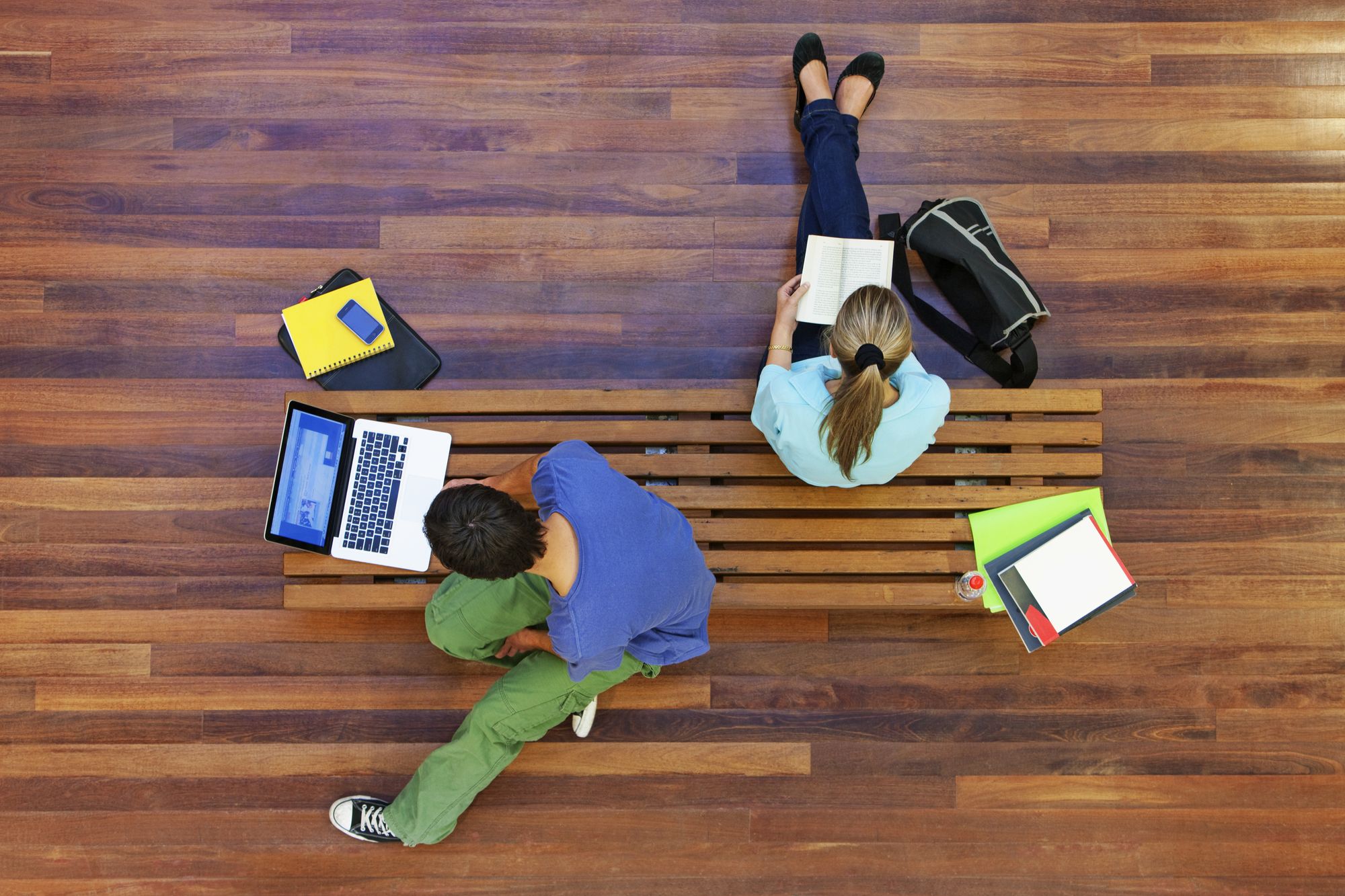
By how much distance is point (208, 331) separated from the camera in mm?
2500

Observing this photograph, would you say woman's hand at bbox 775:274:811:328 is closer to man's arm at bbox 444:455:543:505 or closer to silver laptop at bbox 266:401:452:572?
man's arm at bbox 444:455:543:505

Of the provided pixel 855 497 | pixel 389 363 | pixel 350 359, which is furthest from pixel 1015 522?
pixel 350 359

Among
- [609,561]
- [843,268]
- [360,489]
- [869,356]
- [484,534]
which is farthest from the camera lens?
[843,268]

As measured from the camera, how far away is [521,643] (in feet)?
7.36

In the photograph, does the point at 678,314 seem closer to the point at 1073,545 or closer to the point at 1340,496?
the point at 1073,545

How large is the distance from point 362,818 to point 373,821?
4 cm

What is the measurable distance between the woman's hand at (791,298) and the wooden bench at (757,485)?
243 millimetres

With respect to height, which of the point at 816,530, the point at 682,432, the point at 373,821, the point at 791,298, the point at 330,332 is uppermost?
Answer: the point at 791,298

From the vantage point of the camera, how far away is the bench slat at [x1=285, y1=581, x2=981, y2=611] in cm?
219

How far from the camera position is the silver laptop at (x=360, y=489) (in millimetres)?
2135

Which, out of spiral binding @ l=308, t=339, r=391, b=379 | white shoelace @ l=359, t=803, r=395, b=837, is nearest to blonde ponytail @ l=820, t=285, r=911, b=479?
spiral binding @ l=308, t=339, r=391, b=379

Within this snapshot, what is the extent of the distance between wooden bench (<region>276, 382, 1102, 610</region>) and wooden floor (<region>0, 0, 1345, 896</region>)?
260 mm

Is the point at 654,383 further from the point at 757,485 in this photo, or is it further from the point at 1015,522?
the point at 1015,522

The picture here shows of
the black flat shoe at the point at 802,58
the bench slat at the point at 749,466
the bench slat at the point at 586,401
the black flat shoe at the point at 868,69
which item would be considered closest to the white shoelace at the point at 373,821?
the bench slat at the point at 749,466
